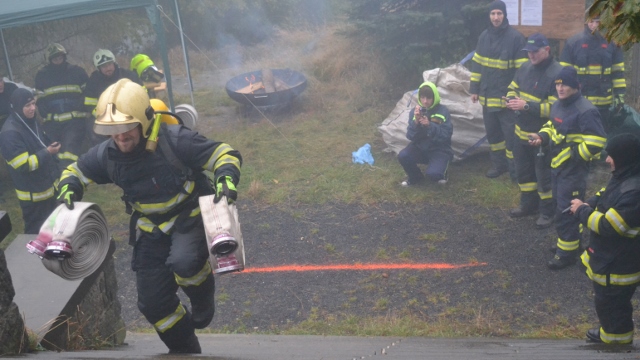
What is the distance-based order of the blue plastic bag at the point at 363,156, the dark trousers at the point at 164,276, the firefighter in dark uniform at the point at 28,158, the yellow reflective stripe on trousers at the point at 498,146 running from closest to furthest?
the dark trousers at the point at 164,276
the firefighter in dark uniform at the point at 28,158
the yellow reflective stripe on trousers at the point at 498,146
the blue plastic bag at the point at 363,156

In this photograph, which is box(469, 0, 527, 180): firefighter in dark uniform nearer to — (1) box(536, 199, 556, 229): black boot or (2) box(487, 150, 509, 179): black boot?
(2) box(487, 150, 509, 179): black boot

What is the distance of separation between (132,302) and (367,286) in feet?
7.57

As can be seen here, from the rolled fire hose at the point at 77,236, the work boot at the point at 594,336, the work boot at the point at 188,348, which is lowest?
the work boot at the point at 594,336

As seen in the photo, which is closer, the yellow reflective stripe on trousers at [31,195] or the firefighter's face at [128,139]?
the firefighter's face at [128,139]

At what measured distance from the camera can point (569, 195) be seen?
636 cm

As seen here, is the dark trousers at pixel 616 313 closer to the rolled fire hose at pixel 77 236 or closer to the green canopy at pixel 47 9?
the rolled fire hose at pixel 77 236

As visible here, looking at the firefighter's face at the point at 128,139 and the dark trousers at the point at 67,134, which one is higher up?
the firefighter's face at the point at 128,139

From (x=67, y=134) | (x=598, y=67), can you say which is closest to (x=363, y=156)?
(x=598, y=67)

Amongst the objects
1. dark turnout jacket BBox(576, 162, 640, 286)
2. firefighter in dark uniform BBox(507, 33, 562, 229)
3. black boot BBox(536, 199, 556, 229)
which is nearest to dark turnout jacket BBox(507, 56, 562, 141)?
firefighter in dark uniform BBox(507, 33, 562, 229)

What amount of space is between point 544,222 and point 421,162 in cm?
203

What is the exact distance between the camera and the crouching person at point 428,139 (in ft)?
28.0

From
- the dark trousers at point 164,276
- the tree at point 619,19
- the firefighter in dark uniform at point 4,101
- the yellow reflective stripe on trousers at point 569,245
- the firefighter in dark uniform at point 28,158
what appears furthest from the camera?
the firefighter in dark uniform at point 4,101

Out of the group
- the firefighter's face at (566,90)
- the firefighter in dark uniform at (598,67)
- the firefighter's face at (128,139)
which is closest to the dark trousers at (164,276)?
the firefighter's face at (128,139)

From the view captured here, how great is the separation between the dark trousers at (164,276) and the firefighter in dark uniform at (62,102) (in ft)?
16.4
